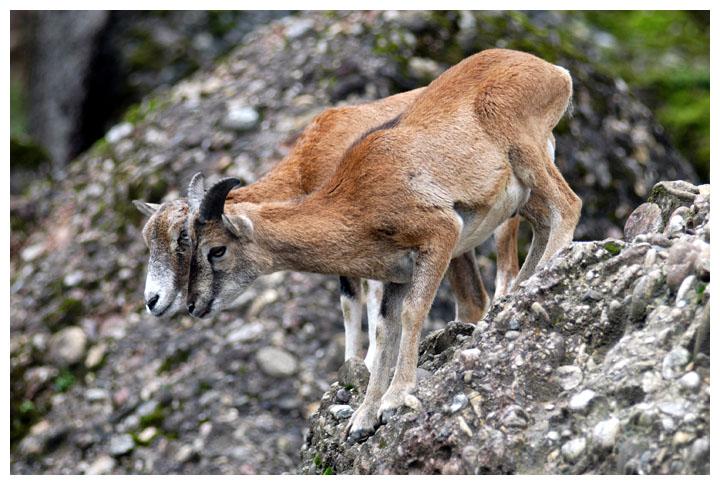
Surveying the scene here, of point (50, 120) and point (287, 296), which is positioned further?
point (50, 120)

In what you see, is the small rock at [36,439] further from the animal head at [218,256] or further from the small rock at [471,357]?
the small rock at [471,357]

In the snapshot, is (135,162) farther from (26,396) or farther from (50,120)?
(50,120)

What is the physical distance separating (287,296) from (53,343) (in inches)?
122

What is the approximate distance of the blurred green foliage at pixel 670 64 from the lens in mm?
22766

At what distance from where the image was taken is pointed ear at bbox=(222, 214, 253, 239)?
979 centimetres

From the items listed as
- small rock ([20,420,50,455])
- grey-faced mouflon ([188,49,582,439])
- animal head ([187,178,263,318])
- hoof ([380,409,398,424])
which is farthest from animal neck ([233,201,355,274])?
small rock ([20,420,50,455])

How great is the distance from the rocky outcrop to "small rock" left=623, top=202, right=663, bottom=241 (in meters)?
0.22

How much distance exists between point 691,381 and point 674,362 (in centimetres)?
21

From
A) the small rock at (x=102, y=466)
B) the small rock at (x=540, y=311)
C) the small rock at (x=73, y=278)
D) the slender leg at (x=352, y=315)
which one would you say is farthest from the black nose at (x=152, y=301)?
the small rock at (x=73, y=278)

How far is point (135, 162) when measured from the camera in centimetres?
1848

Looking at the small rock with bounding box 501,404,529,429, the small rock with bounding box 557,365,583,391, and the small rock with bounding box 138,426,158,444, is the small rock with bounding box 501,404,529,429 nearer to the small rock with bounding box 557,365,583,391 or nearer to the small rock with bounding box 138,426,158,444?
the small rock with bounding box 557,365,583,391

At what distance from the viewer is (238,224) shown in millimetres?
9797

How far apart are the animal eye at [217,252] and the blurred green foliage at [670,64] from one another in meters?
13.4
